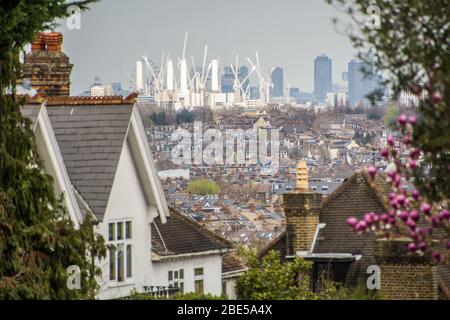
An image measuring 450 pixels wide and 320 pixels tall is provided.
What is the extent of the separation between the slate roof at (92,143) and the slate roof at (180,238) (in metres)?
3.33

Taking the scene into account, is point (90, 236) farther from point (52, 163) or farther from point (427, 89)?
point (427, 89)

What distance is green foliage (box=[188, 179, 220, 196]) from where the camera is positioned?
6238 centimetres

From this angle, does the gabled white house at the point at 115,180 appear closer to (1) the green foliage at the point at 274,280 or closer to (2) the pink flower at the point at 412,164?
(1) the green foliage at the point at 274,280

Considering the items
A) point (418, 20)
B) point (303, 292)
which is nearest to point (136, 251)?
point (303, 292)

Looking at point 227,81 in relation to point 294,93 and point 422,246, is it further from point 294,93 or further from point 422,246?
point 422,246

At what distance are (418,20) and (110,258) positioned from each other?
17.7m

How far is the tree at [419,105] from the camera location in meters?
14.3

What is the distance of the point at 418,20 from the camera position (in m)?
15.0

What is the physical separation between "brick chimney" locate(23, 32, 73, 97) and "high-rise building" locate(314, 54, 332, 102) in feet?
52.2

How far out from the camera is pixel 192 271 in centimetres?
3631

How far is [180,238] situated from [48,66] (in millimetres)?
5132

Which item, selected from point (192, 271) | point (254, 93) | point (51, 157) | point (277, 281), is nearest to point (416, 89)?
point (51, 157)

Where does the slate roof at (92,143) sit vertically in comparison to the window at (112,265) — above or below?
above

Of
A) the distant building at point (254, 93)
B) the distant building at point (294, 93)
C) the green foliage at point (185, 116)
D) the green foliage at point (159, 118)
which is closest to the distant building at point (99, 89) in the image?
the green foliage at point (159, 118)
